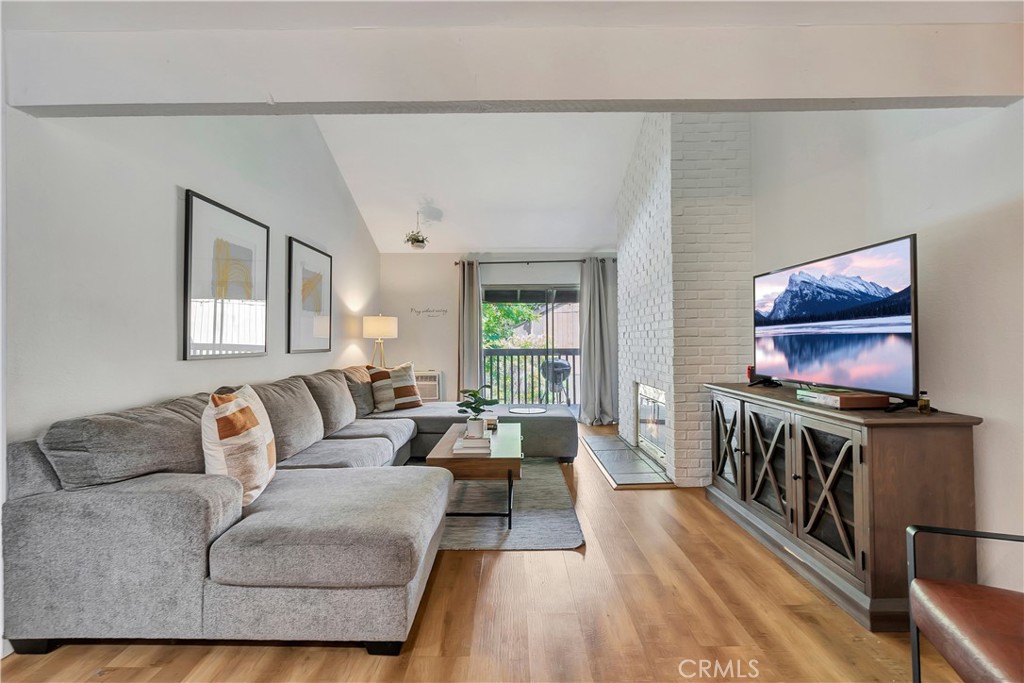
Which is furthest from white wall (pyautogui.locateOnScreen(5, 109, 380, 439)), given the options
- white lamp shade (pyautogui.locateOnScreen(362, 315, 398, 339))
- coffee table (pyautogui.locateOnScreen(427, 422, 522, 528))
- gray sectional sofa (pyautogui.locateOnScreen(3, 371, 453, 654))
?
white lamp shade (pyautogui.locateOnScreen(362, 315, 398, 339))

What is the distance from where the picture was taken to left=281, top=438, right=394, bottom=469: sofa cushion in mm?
2480

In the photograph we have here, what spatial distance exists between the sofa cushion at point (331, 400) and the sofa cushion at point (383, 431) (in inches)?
2.5

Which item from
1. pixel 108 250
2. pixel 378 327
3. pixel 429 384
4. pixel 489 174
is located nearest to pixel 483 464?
pixel 108 250

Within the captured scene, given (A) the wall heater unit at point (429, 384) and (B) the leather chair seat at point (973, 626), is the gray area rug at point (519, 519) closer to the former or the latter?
(B) the leather chair seat at point (973, 626)

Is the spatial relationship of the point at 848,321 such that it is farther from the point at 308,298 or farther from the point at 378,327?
the point at 378,327

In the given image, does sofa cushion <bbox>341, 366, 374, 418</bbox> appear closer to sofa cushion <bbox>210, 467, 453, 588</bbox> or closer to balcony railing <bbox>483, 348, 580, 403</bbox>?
balcony railing <bbox>483, 348, 580, 403</bbox>

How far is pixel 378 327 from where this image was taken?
5109 millimetres

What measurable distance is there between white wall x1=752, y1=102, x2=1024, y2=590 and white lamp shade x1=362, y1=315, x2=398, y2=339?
166 inches

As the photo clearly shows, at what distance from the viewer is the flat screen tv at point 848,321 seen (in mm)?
1740

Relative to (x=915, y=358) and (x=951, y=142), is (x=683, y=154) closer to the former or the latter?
(x=951, y=142)

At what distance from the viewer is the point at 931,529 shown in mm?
1211

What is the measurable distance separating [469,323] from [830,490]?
179 inches

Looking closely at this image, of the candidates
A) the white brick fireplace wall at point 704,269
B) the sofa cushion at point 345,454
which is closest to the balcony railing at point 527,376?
the white brick fireplace wall at point 704,269

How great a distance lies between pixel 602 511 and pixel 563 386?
11.3ft
